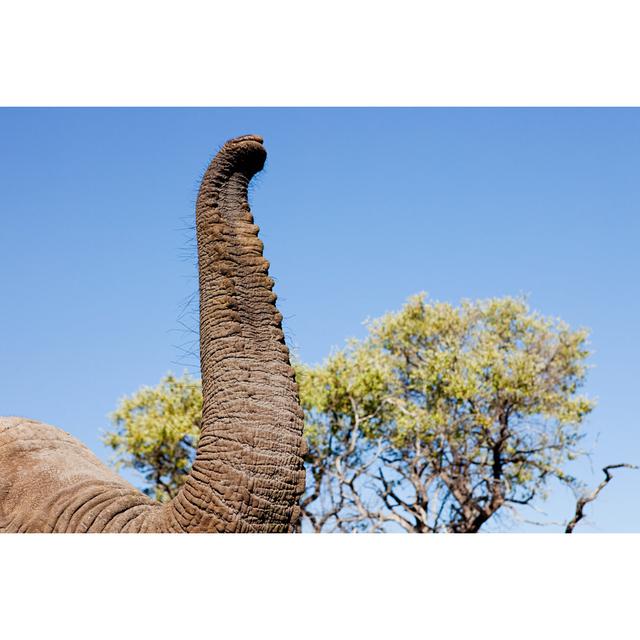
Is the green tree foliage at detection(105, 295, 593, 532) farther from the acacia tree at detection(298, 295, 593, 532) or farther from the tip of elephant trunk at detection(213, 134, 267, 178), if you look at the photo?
the tip of elephant trunk at detection(213, 134, 267, 178)

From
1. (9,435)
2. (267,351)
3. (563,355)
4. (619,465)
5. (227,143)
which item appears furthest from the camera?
(563,355)

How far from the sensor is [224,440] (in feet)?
11.0

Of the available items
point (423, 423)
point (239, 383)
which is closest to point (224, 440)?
point (239, 383)

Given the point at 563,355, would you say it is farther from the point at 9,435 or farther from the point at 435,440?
the point at 9,435

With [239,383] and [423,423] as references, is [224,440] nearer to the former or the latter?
[239,383]

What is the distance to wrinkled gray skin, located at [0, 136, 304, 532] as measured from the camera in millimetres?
3266

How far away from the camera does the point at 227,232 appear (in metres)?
3.74

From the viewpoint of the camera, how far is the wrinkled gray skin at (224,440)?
3266 millimetres

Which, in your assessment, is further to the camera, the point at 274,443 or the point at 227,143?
the point at 227,143

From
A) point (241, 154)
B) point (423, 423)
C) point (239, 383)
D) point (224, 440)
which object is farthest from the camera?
point (423, 423)

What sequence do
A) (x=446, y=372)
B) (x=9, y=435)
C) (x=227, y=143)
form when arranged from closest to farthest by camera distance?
(x=227, y=143), (x=9, y=435), (x=446, y=372)

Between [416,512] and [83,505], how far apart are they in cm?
1673

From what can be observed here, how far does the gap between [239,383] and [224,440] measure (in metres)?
0.24

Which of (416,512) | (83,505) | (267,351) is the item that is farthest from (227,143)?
(416,512)
